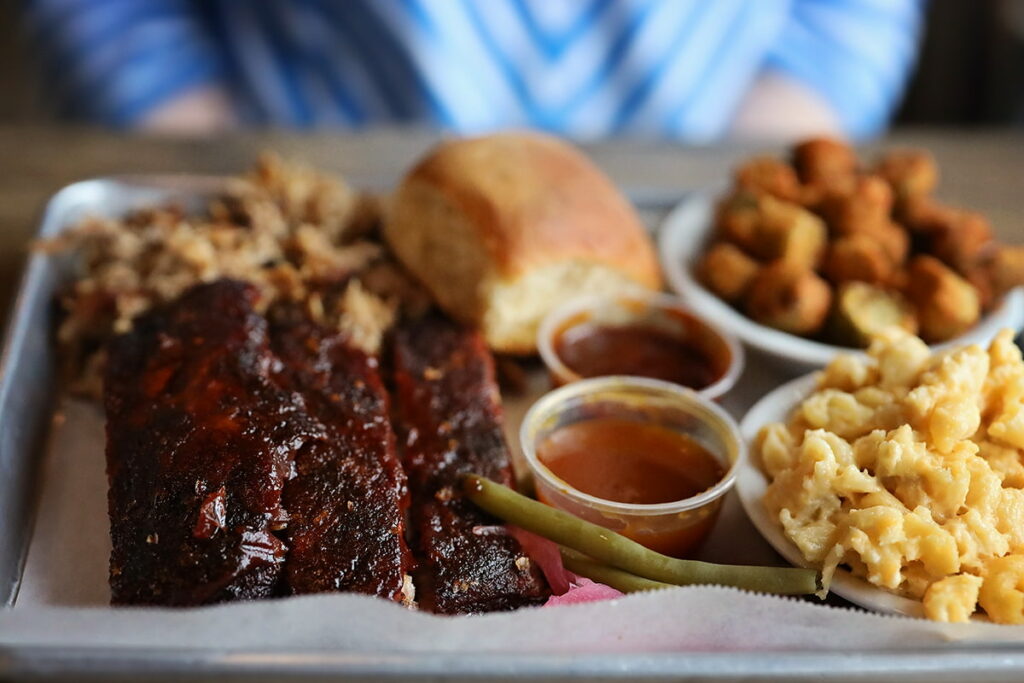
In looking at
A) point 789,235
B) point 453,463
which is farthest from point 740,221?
point 453,463

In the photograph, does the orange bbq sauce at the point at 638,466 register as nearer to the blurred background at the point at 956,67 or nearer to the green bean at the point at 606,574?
the green bean at the point at 606,574

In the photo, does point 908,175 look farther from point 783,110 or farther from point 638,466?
point 783,110

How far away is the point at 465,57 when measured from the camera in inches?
160

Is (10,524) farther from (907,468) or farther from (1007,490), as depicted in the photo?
(1007,490)

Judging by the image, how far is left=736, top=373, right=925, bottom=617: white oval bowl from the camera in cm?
189

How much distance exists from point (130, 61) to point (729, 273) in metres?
2.73

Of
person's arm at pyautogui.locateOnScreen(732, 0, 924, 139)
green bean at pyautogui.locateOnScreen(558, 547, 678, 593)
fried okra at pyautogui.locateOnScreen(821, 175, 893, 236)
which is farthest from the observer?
person's arm at pyautogui.locateOnScreen(732, 0, 924, 139)

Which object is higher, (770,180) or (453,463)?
(770,180)

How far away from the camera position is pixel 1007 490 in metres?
1.94

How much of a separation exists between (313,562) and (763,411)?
1138 millimetres

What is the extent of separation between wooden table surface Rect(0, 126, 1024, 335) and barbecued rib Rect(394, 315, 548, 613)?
127cm

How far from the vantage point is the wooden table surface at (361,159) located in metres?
3.75

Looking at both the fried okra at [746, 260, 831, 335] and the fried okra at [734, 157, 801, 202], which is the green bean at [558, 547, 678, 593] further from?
the fried okra at [734, 157, 801, 202]

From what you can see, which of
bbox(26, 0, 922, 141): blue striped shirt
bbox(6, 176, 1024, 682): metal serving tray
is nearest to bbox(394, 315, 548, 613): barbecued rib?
bbox(6, 176, 1024, 682): metal serving tray
